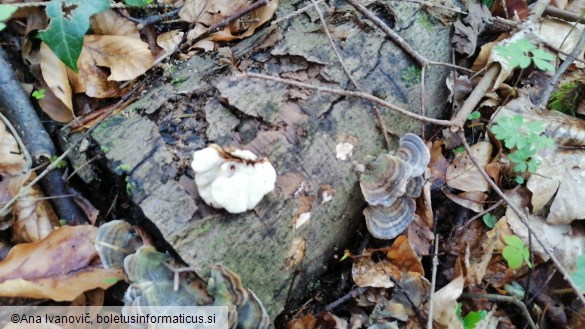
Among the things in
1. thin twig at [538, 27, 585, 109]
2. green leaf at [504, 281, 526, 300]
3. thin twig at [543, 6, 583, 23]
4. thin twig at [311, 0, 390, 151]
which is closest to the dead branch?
thin twig at [311, 0, 390, 151]

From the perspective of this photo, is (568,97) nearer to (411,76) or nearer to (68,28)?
(411,76)

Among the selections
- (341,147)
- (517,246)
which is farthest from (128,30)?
(517,246)

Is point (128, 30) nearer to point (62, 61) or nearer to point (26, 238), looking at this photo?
point (62, 61)

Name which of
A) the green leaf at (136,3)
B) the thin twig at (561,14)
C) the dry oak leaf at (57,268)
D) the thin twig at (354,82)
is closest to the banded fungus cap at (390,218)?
the thin twig at (354,82)

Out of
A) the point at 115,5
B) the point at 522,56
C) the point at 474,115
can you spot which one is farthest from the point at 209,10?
the point at 522,56

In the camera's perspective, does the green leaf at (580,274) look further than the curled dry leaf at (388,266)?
No

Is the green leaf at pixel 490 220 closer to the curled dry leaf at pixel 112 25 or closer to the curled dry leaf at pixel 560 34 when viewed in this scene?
the curled dry leaf at pixel 560 34
